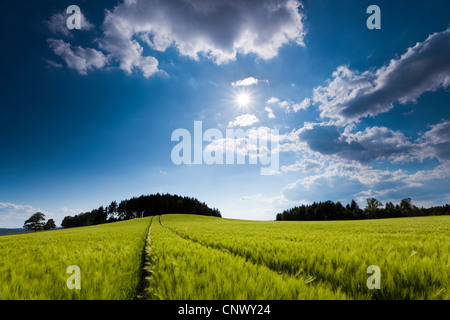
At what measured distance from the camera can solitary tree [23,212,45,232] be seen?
74.3 metres

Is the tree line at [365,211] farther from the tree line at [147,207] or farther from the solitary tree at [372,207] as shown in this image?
the tree line at [147,207]

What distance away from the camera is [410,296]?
2.16 m

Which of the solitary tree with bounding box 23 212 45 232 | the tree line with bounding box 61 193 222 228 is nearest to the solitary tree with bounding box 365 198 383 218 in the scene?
the tree line with bounding box 61 193 222 228

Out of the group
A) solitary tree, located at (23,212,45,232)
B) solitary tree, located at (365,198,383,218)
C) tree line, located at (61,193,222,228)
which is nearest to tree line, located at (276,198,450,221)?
solitary tree, located at (365,198,383,218)

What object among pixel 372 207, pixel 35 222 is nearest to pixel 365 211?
pixel 372 207

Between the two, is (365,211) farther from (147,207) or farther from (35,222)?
(35,222)

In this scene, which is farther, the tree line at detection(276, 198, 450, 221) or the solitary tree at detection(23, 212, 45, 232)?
the tree line at detection(276, 198, 450, 221)

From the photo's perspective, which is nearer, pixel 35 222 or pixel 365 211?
pixel 35 222

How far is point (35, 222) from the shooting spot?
2950 inches

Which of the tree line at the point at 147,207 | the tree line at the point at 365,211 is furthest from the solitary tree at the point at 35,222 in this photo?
the tree line at the point at 365,211

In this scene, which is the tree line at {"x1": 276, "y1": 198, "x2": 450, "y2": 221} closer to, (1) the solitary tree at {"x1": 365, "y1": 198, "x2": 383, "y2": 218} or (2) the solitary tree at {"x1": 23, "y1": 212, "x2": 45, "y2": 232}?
(1) the solitary tree at {"x1": 365, "y1": 198, "x2": 383, "y2": 218}
